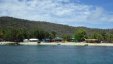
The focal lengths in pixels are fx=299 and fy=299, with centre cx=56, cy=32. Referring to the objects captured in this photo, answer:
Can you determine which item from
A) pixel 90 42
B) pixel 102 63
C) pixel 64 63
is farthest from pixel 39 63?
pixel 90 42

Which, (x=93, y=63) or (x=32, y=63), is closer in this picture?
(x=32, y=63)

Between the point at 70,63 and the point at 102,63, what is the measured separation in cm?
728

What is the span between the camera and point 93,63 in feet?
206

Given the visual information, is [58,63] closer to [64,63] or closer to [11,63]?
[64,63]

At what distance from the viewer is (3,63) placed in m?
56.4

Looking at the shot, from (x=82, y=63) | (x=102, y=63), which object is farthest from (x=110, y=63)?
(x=82, y=63)

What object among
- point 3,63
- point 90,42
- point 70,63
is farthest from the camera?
point 90,42

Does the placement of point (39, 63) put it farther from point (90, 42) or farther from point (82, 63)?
point (90, 42)

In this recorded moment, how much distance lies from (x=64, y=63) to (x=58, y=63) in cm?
123

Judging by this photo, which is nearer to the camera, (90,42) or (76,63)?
(76,63)

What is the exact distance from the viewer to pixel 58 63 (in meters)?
59.8

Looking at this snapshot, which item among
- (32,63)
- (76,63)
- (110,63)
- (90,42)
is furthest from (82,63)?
(90,42)

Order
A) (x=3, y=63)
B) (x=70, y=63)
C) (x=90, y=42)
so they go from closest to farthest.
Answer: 1. (x=3, y=63)
2. (x=70, y=63)
3. (x=90, y=42)

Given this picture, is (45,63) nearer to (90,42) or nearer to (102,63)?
(102,63)
